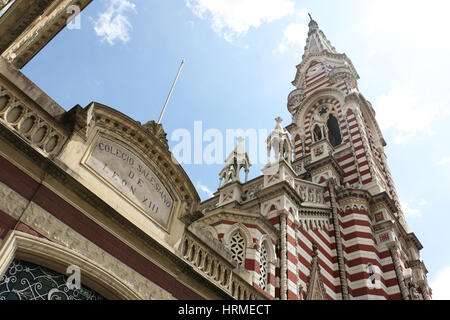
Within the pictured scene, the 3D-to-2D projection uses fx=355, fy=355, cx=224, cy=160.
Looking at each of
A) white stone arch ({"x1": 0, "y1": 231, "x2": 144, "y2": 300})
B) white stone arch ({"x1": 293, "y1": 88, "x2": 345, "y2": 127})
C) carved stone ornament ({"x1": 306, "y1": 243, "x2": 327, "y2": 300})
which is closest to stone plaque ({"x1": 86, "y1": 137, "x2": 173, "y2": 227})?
white stone arch ({"x1": 0, "y1": 231, "x2": 144, "y2": 300})

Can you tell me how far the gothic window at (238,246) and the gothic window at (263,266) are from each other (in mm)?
665

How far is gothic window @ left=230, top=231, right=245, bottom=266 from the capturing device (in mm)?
11430

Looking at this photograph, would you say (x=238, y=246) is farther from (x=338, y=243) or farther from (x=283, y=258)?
(x=338, y=243)

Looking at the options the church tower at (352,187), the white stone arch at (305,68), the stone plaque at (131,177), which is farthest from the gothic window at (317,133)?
the stone plaque at (131,177)

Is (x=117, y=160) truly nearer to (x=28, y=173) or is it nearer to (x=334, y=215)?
(x=28, y=173)

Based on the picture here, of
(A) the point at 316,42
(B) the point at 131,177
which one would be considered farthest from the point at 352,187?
(A) the point at 316,42

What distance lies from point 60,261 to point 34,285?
1.50ft

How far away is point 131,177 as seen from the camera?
6.97 meters

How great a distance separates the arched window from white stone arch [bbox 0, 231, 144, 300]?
23346 mm

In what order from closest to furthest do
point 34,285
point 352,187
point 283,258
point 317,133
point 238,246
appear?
point 34,285 → point 238,246 → point 283,258 → point 352,187 → point 317,133

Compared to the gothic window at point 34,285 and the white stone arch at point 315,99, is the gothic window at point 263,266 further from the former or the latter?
the white stone arch at point 315,99

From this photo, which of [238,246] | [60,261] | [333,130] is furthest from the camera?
[333,130]

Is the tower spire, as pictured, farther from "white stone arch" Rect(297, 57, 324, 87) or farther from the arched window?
the arched window
